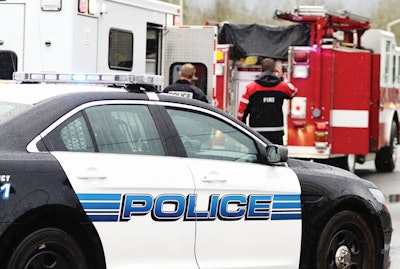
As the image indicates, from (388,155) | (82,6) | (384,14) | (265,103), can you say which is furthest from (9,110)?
(384,14)

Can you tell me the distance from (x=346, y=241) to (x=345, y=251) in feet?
0.27

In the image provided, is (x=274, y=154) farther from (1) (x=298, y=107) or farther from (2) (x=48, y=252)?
(1) (x=298, y=107)

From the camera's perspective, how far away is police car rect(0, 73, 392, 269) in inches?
250

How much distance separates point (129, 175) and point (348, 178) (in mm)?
2040

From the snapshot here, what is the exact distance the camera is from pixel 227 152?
7523mm

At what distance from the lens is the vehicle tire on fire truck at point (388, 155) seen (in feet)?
64.5

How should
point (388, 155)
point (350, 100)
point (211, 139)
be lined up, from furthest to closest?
1. point (388, 155)
2. point (350, 100)
3. point (211, 139)

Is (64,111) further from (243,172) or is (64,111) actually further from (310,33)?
(310,33)

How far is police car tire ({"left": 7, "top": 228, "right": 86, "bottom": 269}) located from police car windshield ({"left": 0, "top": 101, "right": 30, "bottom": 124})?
71cm

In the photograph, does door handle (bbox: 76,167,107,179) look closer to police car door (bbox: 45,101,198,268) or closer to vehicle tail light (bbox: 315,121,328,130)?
police car door (bbox: 45,101,198,268)

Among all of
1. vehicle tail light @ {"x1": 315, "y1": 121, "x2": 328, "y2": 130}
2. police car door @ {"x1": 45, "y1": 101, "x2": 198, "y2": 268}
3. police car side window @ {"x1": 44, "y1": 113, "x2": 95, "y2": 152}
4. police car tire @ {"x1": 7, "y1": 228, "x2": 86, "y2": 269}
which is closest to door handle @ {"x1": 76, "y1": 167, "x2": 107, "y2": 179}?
police car door @ {"x1": 45, "y1": 101, "x2": 198, "y2": 268}

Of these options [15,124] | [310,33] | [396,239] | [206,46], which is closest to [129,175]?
[15,124]

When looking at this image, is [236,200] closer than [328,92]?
Yes

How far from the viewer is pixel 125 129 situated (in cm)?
693
